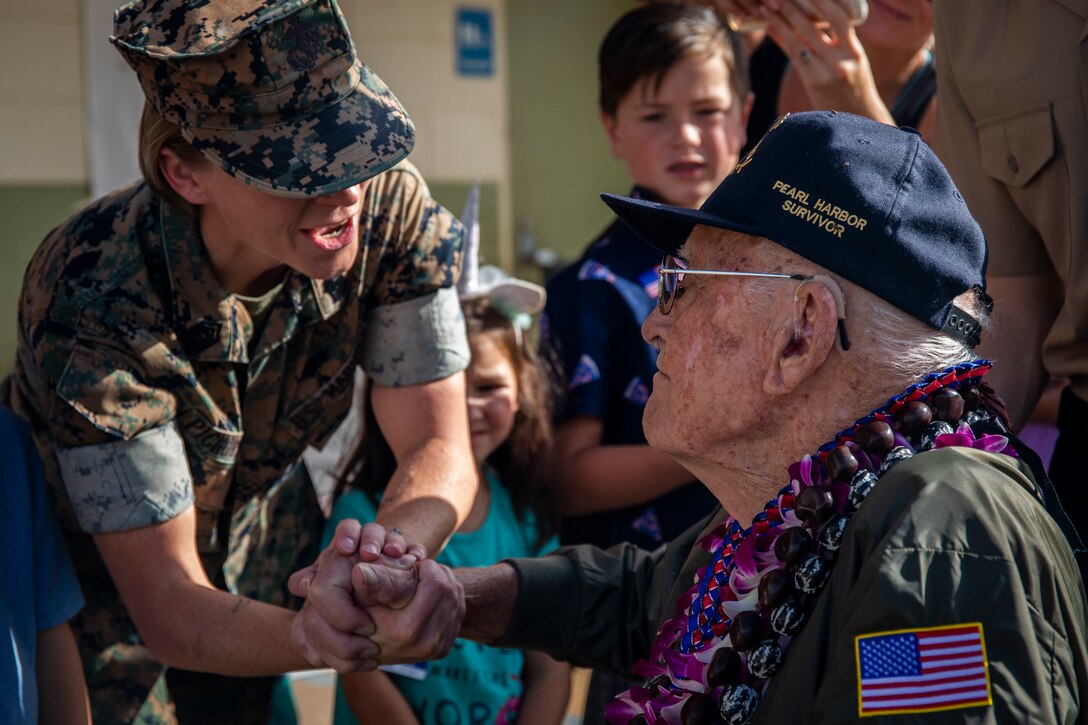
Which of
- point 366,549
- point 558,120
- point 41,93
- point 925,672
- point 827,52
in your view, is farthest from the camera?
point 558,120

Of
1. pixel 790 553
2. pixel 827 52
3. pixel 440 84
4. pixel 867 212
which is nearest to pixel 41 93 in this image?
pixel 440 84

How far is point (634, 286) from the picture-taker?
11.0 ft

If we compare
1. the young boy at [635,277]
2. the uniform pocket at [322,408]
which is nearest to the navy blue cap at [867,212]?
the uniform pocket at [322,408]

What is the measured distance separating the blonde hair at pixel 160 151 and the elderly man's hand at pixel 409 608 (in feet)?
2.85

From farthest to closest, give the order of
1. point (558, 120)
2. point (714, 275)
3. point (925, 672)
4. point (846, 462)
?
point (558, 120), point (714, 275), point (846, 462), point (925, 672)

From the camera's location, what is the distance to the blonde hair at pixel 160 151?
7.89ft

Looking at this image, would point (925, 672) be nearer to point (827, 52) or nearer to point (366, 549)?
point (366, 549)

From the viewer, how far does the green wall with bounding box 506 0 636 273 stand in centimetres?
802

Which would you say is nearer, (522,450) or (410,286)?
(410,286)

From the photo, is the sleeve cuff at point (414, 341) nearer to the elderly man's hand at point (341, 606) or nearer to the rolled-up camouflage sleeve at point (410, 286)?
the rolled-up camouflage sleeve at point (410, 286)

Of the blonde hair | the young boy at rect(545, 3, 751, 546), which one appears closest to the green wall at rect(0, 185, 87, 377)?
the young boy at rect(545, 3, 751, 546)

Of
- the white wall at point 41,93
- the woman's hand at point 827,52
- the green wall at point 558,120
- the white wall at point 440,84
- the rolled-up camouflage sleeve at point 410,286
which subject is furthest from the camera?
the green wall at point 558,120

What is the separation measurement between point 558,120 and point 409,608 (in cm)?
616

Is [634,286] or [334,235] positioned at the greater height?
[334,235]
